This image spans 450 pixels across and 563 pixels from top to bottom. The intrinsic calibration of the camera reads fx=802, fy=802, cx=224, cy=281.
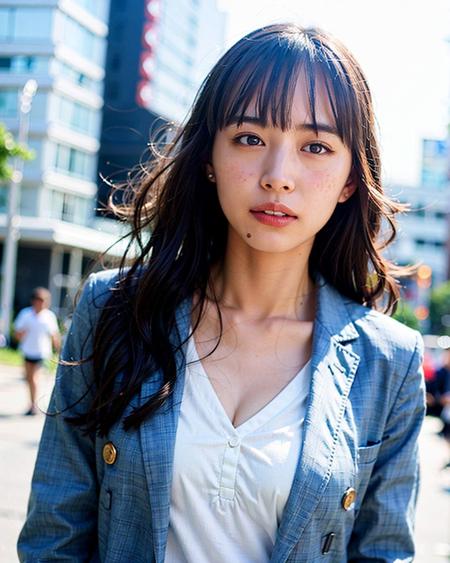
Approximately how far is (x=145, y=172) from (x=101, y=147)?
115 feet

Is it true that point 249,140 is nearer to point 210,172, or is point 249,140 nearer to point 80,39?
point 210,172

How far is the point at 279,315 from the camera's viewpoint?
2199 mm

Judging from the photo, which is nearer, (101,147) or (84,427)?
(84,427)

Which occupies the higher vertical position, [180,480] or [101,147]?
[101,147]

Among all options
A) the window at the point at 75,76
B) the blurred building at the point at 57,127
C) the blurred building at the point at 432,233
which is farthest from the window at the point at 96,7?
the blurred building at the point at 432,233

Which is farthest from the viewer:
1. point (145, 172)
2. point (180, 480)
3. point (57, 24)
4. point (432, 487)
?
point (57, 24)

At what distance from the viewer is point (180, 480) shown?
6.02ft

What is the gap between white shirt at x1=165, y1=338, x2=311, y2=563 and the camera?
183cm

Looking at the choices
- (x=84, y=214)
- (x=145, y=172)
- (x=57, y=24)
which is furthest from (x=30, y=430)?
(x=84, y=214)

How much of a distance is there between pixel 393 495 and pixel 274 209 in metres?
0.76

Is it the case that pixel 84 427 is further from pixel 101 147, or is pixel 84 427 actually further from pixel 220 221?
pixel 101 147

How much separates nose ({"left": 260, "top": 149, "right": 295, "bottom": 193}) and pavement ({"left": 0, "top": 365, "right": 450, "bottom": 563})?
1.09 meters

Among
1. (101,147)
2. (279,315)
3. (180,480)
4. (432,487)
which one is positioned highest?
(101,147)

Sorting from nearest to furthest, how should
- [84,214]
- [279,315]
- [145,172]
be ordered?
[279,315] → [145,172] → [84,214]
